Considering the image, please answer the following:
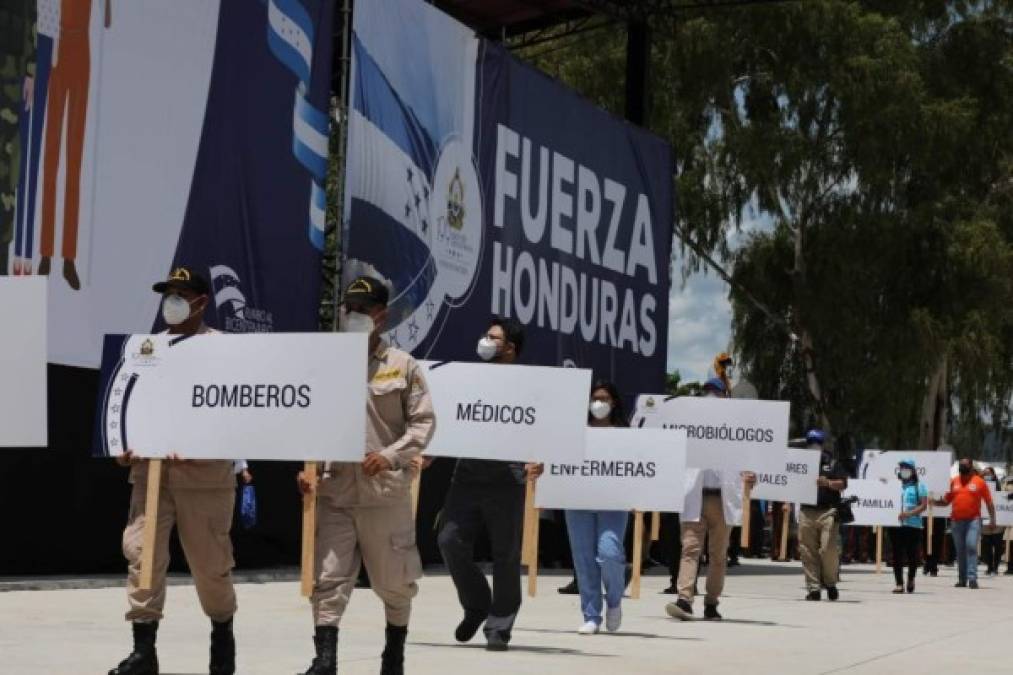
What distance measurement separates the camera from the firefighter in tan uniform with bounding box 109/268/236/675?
337 inches

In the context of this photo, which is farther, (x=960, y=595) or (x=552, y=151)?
(x=552, y=151)

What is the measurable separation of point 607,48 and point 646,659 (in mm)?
28300

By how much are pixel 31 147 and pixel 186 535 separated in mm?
7598

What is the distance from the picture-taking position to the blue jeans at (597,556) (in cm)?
1279

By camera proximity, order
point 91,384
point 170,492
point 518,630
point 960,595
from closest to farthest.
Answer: point 170,492 → point 518,630 → point 91,384 → point 960,595

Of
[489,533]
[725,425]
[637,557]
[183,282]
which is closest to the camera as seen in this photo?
[183,282]

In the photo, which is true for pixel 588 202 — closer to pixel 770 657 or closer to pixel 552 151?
pixel 552 151

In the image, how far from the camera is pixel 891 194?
3897cm

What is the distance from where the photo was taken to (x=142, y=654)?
8.54 metres

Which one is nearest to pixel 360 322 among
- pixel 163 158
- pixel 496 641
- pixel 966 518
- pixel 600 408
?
pixel 496 641

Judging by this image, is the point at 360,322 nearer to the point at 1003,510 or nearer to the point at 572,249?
the point at 572,249

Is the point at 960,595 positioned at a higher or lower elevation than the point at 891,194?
lower

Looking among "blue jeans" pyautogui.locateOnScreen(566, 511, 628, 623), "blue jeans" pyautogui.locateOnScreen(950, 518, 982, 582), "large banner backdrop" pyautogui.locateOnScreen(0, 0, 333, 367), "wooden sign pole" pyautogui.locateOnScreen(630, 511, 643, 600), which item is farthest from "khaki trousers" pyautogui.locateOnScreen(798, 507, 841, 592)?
"blue jeans" pyautogui.locateOnScreen(566, 511, 628, 623)

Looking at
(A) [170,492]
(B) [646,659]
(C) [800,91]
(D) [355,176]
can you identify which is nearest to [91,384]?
(D) [355,176]
